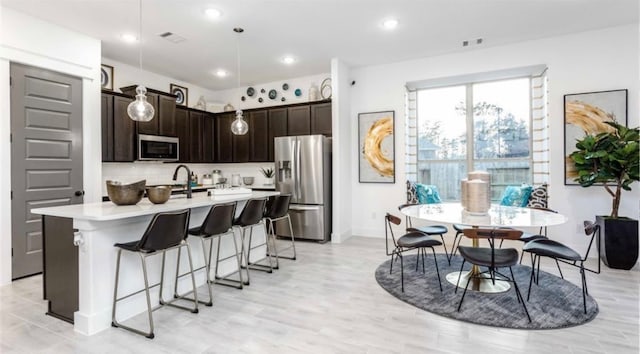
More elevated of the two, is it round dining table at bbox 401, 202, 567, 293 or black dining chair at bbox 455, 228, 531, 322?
round dining table at bbox 401, 202, 567, 293

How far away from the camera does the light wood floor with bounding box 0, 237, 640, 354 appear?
83.6 inches

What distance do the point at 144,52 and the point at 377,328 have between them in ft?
15.8

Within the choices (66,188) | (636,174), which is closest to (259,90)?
(66,188)

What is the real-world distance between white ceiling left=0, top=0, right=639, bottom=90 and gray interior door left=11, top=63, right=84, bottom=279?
748 millimetres

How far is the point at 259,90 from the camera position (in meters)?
6.51

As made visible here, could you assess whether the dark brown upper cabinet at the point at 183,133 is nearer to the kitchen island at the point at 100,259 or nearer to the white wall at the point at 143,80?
the white wall at the point at 143,80

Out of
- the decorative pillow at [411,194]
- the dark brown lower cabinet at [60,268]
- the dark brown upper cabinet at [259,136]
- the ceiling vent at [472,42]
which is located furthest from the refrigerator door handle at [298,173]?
the dark brown lower cabinet at [60,268]

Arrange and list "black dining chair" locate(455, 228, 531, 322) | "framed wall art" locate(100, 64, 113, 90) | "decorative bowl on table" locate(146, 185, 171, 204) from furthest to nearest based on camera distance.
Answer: "framed wall art" locate(100, 64, 113, 90), "decorative bowl on table" locate(146, 185, 171, 204), "black dining chair" locate(455, 228, 531, 322)

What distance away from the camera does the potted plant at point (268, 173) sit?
6.25 meters

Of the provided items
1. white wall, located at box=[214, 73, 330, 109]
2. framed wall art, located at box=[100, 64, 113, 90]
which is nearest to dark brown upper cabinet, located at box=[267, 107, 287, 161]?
white wall, located at box=[214, 73, 330, 109]

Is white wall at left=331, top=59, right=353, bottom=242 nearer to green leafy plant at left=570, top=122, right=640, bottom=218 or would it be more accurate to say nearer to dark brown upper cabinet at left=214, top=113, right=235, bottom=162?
dark brown upper cabinet at left=214, top=113, right=235, bottom=162

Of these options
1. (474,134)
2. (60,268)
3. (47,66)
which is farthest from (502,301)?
(47,66)

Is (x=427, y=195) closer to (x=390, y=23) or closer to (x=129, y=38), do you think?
(x=390, y=23)

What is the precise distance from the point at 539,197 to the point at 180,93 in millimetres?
6242
